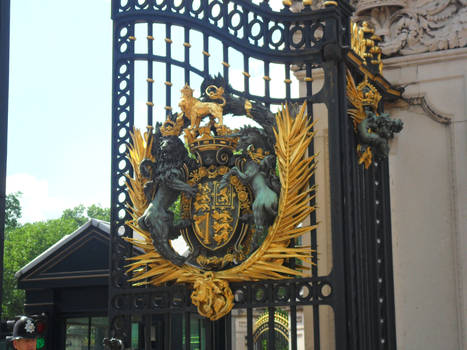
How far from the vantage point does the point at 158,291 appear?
27.3 feet

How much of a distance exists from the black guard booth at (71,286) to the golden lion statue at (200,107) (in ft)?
15.5

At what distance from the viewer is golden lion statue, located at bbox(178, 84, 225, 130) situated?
27.5 ft

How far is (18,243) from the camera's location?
35.0 m

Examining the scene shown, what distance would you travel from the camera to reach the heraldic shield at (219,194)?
25.8 ft

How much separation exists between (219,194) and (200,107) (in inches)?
33.7

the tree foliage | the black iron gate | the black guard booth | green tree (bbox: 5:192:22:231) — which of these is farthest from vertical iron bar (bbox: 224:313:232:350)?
green tree (bbox: 5:192:22:231)

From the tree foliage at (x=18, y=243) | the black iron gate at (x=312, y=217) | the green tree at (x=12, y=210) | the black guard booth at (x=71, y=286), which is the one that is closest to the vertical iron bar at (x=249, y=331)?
the black iron gate at (x=312, y=217)

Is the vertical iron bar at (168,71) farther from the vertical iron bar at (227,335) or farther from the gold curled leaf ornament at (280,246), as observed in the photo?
the vertical iron bar at (227,335)

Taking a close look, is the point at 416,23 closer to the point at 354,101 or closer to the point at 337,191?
the point at 354,101

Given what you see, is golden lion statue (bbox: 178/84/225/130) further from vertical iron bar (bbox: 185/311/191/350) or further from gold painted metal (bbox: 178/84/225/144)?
vertical iron bar (bbox: 185/311/191/350)

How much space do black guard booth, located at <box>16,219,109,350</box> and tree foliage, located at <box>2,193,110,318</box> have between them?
17.9 m

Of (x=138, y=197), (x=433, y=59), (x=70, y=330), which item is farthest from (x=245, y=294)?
(x=70, y=330)

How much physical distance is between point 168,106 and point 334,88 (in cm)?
167

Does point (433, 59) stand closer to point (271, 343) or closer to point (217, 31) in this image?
point (217, 31)
